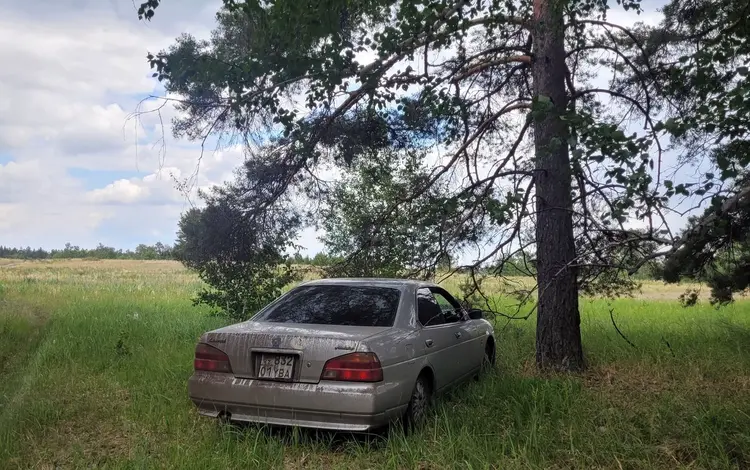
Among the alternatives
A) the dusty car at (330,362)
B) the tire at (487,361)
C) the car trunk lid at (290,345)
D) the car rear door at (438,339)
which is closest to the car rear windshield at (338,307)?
the dusty car at (330,362)

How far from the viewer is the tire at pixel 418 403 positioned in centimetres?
504

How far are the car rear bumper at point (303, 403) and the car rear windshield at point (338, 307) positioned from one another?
0.79 metres

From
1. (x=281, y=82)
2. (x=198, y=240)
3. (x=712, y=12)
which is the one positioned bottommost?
(x=198, y=240)

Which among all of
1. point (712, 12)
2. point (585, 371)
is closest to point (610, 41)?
point (712, 12)

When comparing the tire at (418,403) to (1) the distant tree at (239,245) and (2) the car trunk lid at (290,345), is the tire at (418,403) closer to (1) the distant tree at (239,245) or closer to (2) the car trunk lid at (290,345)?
(2) the car trunk lid at (290,345)

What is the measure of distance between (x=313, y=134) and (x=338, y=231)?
9.36 ft

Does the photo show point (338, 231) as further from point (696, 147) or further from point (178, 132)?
point (696, 147)

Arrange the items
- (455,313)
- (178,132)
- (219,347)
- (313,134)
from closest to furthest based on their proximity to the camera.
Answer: (219,347)
(455,313)
(313,134)
(178,132)

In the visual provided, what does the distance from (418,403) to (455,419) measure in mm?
355

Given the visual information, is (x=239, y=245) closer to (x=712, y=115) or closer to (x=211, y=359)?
(x=211, y=359)

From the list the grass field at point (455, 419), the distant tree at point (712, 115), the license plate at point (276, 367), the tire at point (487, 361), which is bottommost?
the grass field at point (455, 419)

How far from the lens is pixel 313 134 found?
7.42m

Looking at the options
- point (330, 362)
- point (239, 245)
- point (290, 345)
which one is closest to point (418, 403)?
point (330, 362)

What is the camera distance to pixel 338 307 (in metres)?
5.60
